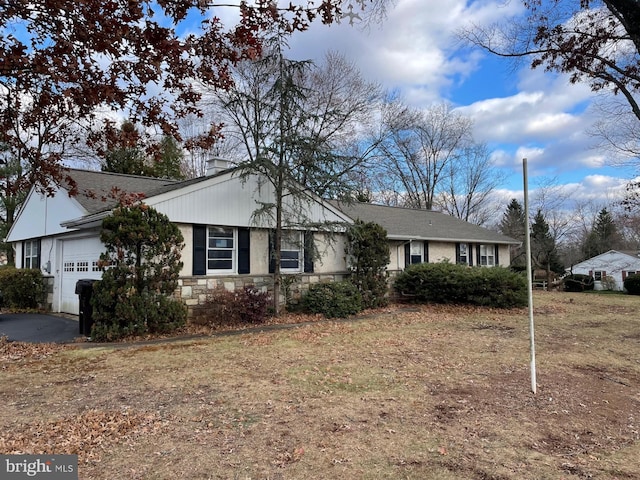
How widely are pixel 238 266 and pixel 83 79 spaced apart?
8.00 m

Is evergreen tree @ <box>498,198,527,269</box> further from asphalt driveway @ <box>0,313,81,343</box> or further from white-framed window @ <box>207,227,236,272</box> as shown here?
asphalt driveway @ <box>0,313,81,343</box>

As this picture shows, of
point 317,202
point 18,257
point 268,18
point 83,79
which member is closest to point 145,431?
point 83,79

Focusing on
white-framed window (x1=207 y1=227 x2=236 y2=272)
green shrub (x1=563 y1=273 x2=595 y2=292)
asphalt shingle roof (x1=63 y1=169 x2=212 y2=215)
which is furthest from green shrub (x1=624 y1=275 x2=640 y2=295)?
asphalt shingle roof (x1=63 y1=169 x2=212 y2=215)

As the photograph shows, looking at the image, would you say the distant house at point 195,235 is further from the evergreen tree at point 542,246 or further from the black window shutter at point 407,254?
the evergreen tree at point 542,246

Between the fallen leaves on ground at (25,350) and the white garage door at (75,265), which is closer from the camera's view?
the fallen leaves on ground at (25,350)

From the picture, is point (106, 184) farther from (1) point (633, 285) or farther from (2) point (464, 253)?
(1) point (633, 285)

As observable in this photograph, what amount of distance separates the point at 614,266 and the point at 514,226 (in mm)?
8511

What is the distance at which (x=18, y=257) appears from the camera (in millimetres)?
17141

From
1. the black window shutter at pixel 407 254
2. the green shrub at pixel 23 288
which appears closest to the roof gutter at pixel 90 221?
the green shrub at pixel 23 288

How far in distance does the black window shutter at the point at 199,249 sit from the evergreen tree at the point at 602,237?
40745 mm

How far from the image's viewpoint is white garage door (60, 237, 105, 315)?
11.6 m

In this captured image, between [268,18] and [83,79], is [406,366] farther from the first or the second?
[83,79]

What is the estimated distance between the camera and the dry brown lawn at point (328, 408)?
366cm

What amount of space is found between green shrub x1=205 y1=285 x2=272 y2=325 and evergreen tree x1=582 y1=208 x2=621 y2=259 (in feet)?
A: 130
